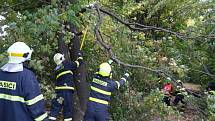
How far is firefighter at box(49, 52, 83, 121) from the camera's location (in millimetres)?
7777

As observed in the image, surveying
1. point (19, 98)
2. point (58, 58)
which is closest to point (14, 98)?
point (19, 98)

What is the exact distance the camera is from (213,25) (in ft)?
30.5

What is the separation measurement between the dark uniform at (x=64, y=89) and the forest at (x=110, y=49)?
212 millimetres

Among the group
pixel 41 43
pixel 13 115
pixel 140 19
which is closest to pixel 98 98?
pixel 41 43

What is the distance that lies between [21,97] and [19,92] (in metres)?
0.06

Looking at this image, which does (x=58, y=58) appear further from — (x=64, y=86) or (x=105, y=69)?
(x=105, y=69)

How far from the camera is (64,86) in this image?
7.95 m

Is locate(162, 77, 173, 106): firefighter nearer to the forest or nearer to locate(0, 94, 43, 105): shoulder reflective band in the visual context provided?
the forest

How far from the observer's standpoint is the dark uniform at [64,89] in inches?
308

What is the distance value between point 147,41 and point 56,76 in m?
3.01

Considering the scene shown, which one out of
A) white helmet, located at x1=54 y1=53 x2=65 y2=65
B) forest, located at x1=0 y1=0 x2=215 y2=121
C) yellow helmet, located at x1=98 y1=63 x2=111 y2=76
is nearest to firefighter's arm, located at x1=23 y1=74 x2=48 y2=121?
forest, located at x1=0 y1=0 x2=215 y2=121

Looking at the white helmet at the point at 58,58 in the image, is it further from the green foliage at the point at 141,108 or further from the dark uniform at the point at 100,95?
the green foliage at the point at 141,108

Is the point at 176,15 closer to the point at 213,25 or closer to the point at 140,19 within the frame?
the point at 140,19

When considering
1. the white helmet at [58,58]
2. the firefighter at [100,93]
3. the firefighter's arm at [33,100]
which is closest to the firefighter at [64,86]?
the white helmet at [58,58]
